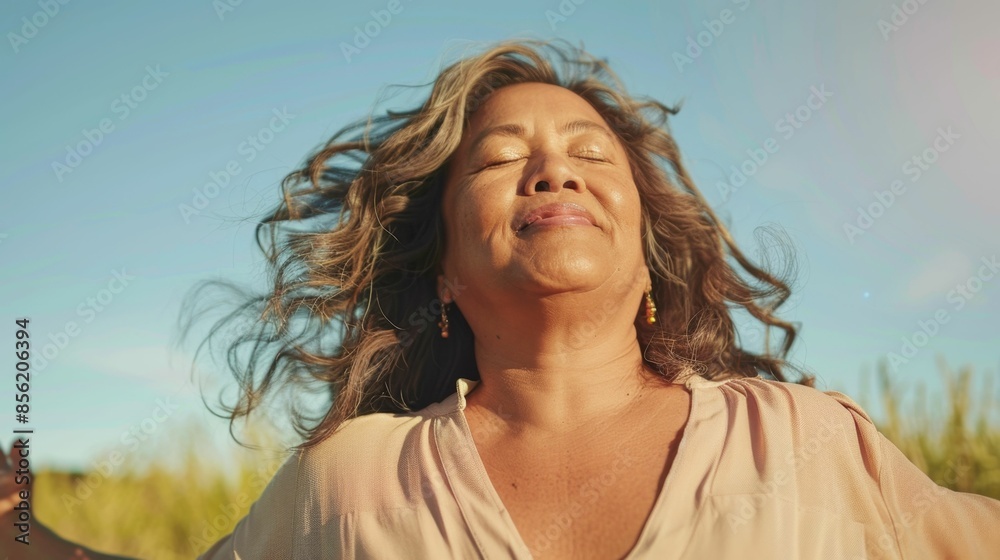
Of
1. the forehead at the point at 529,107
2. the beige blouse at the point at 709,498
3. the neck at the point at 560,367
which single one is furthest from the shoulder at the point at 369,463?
the forehead at the point at 529,107

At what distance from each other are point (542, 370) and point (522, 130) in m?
0.91

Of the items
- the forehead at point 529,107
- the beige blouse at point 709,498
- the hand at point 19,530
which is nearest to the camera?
the beige blouse at point 709,498

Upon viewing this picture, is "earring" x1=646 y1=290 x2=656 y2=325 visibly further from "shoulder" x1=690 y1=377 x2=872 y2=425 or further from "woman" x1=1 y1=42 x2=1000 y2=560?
"shoulder" x1=690 y1=377 x2=872 y2=425

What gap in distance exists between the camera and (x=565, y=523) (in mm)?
2574

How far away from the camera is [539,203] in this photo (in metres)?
2.93

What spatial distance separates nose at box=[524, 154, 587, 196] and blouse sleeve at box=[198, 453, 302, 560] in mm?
1268

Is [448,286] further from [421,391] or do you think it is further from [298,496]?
[298,496]

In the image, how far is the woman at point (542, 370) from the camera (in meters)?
2.48

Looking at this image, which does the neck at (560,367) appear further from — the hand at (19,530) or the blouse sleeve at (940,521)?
the hand at (19,530)

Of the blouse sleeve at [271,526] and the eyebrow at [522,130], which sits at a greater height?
the eyebrow at [522,130]

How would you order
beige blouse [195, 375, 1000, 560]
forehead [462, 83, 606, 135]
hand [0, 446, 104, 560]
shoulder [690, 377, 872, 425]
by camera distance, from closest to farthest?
beige blouse [195, 375, 1000, 560] < shoulder [690, 377, 872, 425] < hand [0, 446, 104, 560] < forehead [462, 83, 606, 135]

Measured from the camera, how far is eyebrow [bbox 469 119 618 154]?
3.23m

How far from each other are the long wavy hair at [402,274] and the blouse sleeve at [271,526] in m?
0.41

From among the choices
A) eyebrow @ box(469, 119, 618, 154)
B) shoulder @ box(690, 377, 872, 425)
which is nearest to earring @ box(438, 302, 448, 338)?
eyebrow @ box(469, 119, 618, 154)
